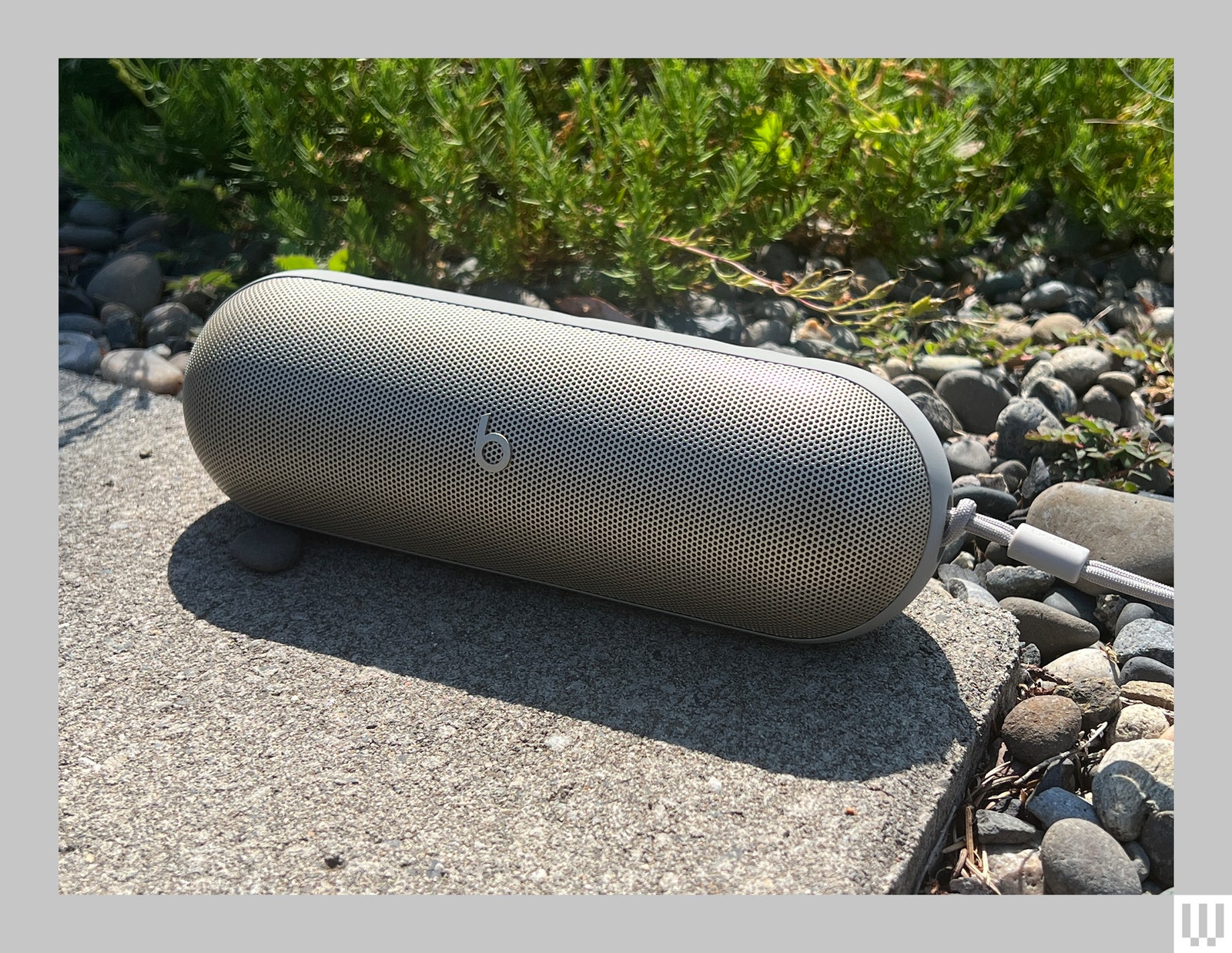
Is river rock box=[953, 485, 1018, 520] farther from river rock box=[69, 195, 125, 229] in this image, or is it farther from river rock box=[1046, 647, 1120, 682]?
river rock box=[69, 195, 125, 229]

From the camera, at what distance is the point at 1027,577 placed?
268cm

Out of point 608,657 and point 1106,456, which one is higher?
point 1106,456

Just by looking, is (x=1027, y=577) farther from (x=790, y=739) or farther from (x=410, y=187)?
(x=410, y=187)

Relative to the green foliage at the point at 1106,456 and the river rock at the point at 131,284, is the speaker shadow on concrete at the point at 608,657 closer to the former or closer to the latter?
the green foliage at the point at 1106,456

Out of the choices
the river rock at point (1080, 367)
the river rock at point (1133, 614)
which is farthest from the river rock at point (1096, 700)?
the river rock at point (1080, 367)

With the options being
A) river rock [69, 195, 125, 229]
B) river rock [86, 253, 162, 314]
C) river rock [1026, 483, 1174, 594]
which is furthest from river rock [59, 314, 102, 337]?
river rock [1026, 483, 1174, 594]

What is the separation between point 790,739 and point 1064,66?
8.45ft

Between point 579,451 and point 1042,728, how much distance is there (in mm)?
1001

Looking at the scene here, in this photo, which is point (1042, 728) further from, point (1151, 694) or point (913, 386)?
point (913, 386)

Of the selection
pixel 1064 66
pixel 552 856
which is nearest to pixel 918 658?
pixel 552 856

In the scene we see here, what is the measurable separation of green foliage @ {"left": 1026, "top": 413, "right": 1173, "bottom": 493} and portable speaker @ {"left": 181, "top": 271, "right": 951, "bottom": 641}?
3.07ft

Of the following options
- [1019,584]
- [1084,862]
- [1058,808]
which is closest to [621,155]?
[1019,584]

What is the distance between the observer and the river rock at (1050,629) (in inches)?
100.0

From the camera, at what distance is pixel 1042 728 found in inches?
88.5
